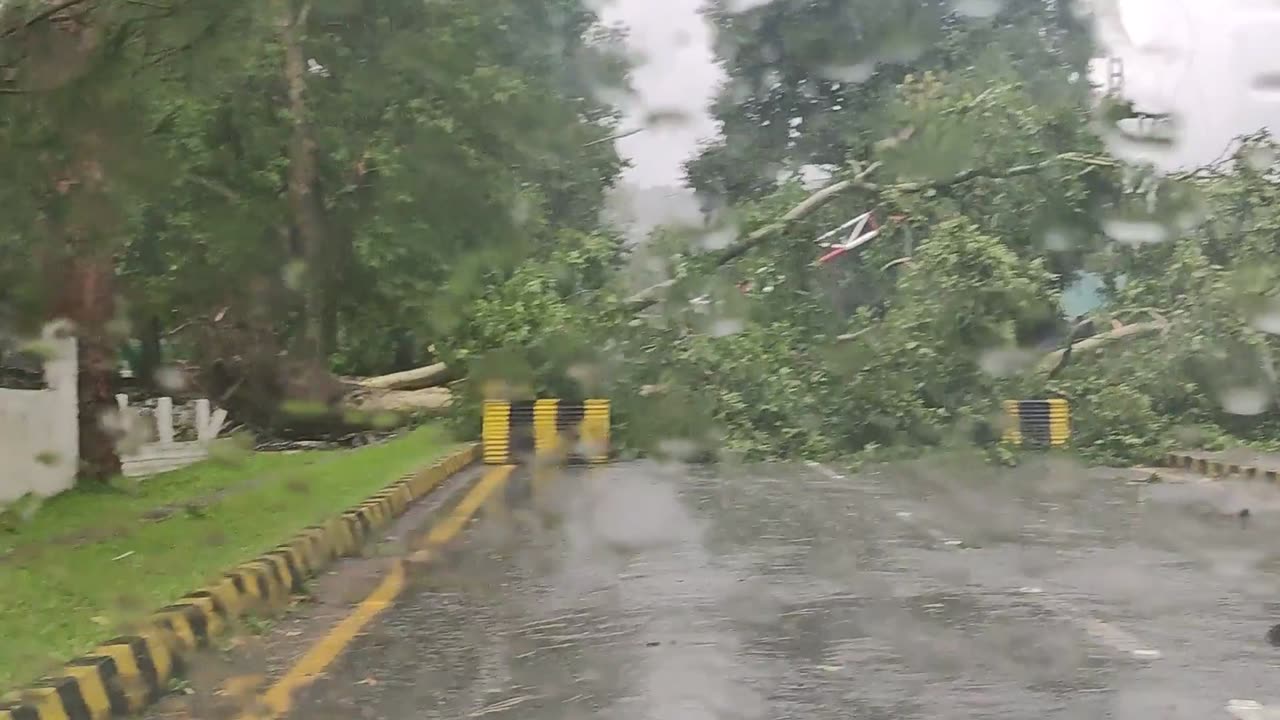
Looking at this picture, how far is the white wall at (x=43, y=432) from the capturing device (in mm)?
11570

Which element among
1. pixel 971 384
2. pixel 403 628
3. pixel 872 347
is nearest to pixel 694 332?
pixel 872 347

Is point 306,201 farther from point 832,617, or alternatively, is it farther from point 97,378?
point 832,617

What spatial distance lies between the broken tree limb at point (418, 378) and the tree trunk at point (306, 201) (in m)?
3.14

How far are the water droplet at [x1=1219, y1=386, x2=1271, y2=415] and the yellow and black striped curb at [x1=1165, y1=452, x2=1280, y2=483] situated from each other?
49.7 inches

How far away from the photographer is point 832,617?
7.23 metres

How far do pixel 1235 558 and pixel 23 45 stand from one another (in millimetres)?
7349

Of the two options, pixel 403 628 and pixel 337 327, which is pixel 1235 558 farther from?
pixel 337 327

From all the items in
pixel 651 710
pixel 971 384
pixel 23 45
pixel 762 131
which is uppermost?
pixel 762 131

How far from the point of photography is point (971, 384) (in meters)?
18.0

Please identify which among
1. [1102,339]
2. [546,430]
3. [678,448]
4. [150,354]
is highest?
[1102,339]

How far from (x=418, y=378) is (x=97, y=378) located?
6141mm

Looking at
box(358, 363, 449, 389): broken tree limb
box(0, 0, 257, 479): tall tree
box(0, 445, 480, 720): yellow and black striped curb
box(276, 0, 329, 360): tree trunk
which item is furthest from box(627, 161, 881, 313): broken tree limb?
box(0, 0, 257, 479): tall tree

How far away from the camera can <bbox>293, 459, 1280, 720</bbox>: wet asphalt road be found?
550cm

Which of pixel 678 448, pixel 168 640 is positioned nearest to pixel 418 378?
pixel 678 448
